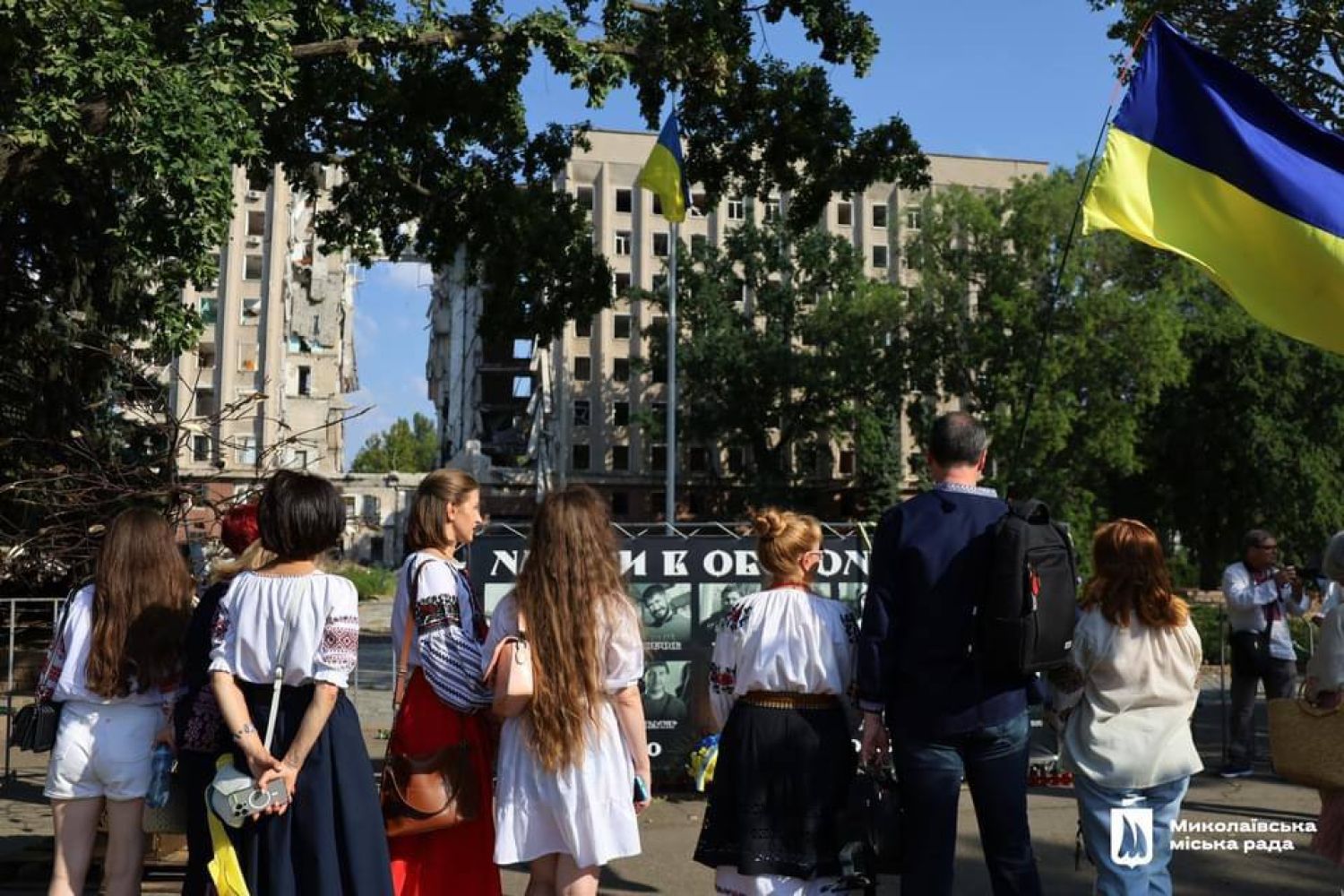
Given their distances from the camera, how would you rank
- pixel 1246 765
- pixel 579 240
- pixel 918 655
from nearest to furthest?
pixel 918 655
pixel 1246 765
pixel 579 240

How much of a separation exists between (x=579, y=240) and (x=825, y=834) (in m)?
11.9

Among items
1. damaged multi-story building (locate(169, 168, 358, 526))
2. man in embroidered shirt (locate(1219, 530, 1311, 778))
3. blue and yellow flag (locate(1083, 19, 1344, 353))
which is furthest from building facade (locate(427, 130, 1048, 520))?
blue and yellow flag (locate(1083, 19, 1344, 353))

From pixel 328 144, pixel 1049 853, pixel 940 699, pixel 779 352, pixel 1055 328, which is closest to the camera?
pixel 940 699

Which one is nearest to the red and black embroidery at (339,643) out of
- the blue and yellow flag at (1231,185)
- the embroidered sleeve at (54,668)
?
the embroidered sleeve at (54,668)

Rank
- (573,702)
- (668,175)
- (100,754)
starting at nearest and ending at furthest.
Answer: (573,702) < (100,754) < (668,175)

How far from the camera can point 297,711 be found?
14.2ft

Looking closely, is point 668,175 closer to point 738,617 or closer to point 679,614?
point 679,614

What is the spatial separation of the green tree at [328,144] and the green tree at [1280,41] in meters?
5.53

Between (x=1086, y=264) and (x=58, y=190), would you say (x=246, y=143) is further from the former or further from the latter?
(x=1086, y=264)

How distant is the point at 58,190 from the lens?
38.5 feet

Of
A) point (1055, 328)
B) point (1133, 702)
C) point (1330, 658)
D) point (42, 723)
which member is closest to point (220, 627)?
point (42, 723)

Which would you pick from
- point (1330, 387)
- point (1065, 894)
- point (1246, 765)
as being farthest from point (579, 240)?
point (1330, 387)

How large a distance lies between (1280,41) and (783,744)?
53.4ft

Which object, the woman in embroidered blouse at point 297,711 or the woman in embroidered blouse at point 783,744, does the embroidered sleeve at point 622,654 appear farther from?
the woman in embroidered blouse at point 297,711
